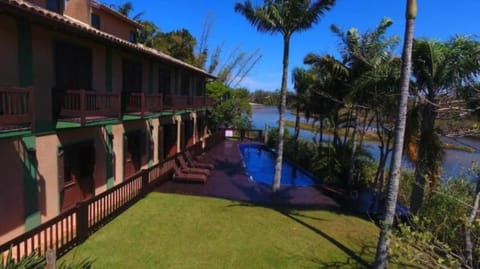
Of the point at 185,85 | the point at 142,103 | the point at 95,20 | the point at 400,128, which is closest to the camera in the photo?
the point at 400,128

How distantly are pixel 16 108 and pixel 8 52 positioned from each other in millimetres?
1398

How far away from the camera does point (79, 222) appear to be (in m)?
8.23

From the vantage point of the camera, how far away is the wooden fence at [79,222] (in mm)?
6703

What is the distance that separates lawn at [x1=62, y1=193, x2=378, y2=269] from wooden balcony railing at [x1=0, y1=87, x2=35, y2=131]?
3.21 metres

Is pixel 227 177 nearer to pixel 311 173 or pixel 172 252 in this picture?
pixel 311 173

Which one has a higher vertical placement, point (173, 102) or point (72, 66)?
point (72, 66)

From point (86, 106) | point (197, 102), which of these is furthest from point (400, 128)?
point (197, 102)

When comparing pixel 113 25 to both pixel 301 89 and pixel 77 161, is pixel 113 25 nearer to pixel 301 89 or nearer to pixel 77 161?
pixel 77 161

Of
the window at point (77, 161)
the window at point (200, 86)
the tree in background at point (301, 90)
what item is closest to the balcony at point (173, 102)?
the window at point (77, 161)

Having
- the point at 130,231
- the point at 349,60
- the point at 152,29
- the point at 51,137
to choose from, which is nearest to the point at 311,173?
the point at 349,60

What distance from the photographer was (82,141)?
35.5 feet

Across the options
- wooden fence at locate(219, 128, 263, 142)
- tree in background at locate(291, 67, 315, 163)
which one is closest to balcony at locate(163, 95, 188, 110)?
tree in background at locate(291, 67, 315, 163)

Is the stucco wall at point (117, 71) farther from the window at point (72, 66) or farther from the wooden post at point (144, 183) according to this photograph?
the wooden post at point (144, 183)

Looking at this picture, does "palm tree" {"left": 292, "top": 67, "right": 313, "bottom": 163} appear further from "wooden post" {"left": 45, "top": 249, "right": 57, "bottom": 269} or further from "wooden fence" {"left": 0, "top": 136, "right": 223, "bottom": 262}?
"wooden post" {"left": 45, "top": 249, "right": 57, "bottom": 269}
